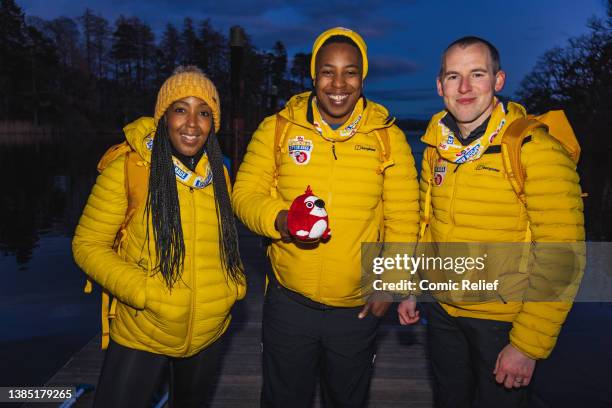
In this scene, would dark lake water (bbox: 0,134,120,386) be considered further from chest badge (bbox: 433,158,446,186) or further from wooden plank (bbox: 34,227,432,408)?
chest badge (bbox: 433,158,446,186)

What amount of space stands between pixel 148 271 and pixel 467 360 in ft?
6.44

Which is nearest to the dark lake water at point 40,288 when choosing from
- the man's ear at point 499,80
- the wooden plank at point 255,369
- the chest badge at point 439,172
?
the wooden plank at point 255,369

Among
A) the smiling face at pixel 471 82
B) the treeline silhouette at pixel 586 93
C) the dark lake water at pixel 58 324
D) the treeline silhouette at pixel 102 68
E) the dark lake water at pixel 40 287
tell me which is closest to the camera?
the smiling face at pixel 471 82

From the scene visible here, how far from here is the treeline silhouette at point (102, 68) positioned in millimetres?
61688

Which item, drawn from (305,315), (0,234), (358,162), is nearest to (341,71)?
(358,162)

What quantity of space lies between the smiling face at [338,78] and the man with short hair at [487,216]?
1.75ft

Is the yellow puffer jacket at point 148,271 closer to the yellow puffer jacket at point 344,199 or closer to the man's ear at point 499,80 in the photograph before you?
the yellow puffer jacket at point 344,199

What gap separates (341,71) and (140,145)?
1263 mm

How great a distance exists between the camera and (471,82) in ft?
9.02

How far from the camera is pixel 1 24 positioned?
64.4 metres

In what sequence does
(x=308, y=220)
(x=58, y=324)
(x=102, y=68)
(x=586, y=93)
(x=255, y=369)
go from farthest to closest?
1. (x=102, y=68)
2. (x=586, y=93)
3. (x=58, y=324)
4. (x=255, y=369)
5. (x=308, y=220)

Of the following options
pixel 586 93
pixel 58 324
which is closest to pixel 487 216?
pixel 58 324

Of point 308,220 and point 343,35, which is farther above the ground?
point 343,35

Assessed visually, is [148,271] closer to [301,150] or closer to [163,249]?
[163,249]
